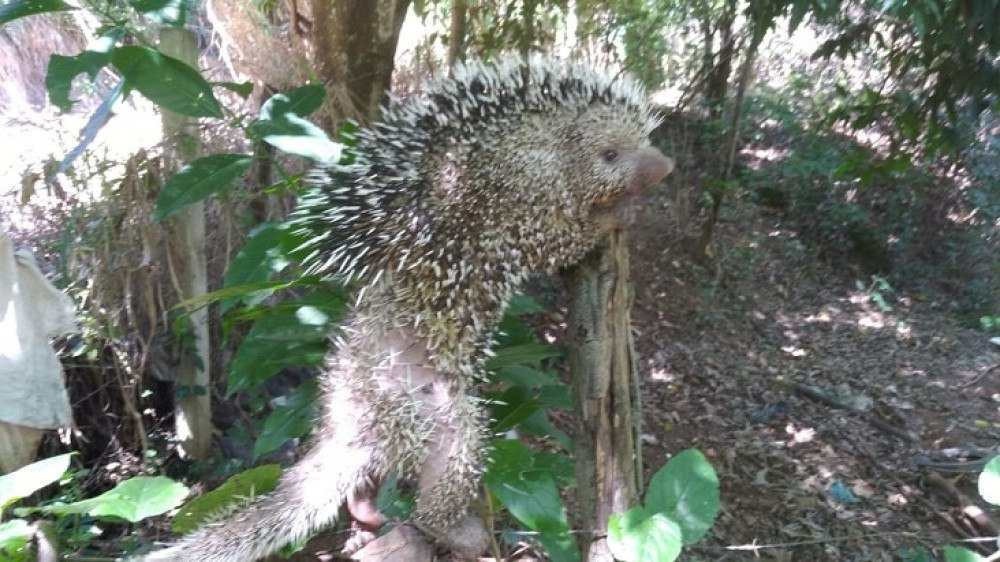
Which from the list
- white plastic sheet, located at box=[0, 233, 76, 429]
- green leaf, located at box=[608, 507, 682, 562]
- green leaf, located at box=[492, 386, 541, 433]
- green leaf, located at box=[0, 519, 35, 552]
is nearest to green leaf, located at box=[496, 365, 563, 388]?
green leaf, located at box=[492, 386, 541, 433]

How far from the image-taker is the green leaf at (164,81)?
2066 millimetres

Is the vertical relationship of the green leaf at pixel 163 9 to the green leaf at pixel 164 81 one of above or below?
above

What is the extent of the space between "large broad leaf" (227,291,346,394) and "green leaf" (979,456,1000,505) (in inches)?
72.2

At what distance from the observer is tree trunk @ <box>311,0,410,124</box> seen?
10.3ft

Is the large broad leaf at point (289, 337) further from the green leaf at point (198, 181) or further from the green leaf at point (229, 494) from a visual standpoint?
→ the green leaf at point (198, 181)

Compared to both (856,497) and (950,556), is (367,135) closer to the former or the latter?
(950,556)

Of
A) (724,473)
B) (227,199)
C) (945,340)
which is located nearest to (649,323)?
(724,473)

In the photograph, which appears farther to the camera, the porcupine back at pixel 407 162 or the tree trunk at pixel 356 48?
the tree trunk at pixel 356 48

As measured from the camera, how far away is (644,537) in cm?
175

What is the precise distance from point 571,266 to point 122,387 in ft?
8.52

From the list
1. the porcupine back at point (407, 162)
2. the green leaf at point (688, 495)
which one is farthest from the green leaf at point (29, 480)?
the green leaf at point (688, 495)

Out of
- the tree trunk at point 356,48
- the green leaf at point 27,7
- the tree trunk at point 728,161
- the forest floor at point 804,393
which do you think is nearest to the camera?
the green leaf at point 27,7

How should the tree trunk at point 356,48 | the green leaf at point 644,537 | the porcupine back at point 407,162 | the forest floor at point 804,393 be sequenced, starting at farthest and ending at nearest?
the forest floor at point 804,393, the tree trunk at point 356,48, the porcupine back at point 407,162, the green leaf at point 644,537

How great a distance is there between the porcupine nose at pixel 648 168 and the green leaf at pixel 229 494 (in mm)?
1399
